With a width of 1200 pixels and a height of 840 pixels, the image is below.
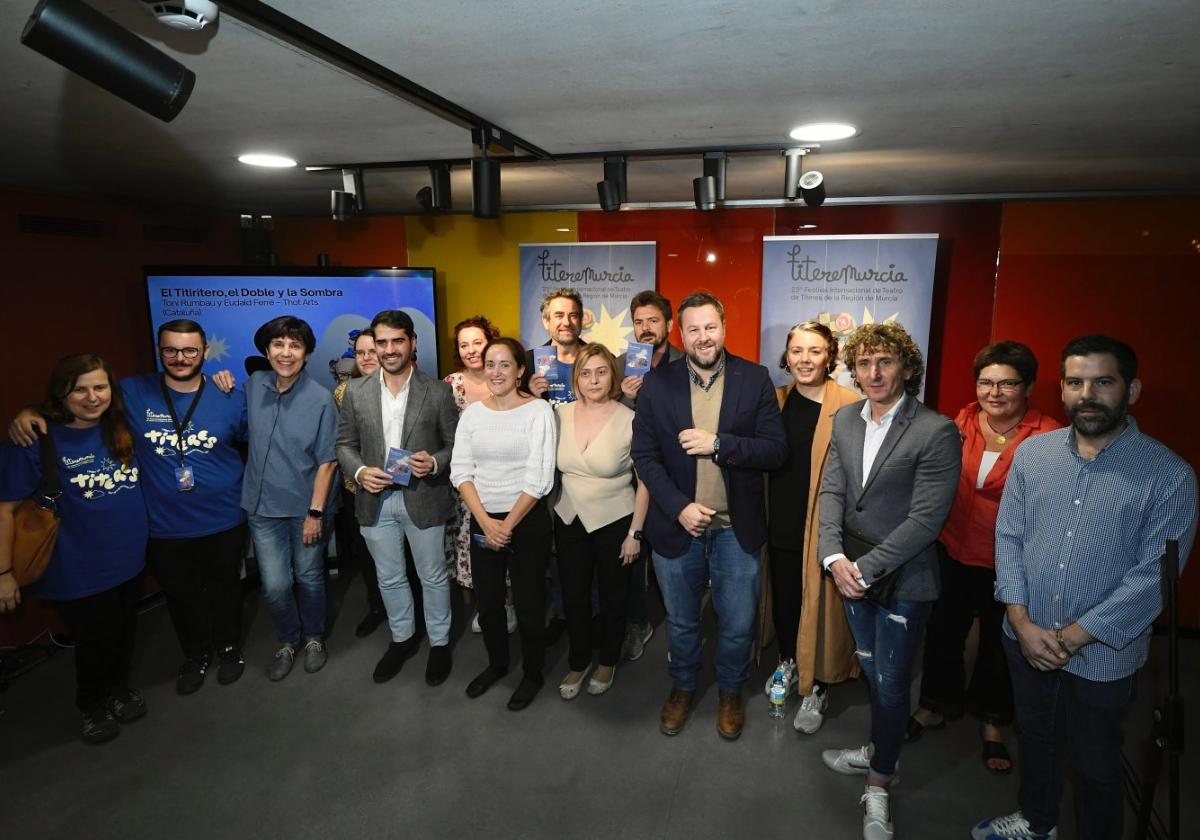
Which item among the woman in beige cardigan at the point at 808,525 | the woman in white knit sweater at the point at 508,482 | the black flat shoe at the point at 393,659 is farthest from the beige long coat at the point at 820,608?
the black flat shoe at the point at 393,659

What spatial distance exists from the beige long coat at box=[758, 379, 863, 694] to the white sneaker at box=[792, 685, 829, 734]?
0.05 meters

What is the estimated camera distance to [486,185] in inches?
107

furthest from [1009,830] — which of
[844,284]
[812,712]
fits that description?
[844,284]

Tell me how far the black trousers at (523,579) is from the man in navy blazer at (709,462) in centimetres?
53

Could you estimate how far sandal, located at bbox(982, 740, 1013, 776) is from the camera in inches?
103

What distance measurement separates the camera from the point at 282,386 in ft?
10.4

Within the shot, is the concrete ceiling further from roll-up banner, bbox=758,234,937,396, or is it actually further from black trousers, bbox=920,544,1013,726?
black trousers, bbox=920,544,1013,726

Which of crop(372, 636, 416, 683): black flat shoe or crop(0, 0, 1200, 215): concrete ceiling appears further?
crop(372, 636, 416, 683): black flat shoe

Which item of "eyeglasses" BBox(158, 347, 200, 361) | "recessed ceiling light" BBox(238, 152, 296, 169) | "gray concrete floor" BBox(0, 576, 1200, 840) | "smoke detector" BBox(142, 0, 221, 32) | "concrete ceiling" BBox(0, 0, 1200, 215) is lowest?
"gray concrete floor" BBox(0, 576, 1200, 840)

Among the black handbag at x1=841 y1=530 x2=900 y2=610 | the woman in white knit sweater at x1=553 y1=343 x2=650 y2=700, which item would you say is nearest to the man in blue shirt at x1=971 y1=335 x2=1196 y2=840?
the black handbag at x1=841 y1=530 x2=900 y2=610

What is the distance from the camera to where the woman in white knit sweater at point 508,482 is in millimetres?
2879

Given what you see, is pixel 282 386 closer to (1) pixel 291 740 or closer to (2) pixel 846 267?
(1) pixel 291 740

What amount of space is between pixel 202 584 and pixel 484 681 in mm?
1477

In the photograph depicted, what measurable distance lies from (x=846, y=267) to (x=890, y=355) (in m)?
2.17
